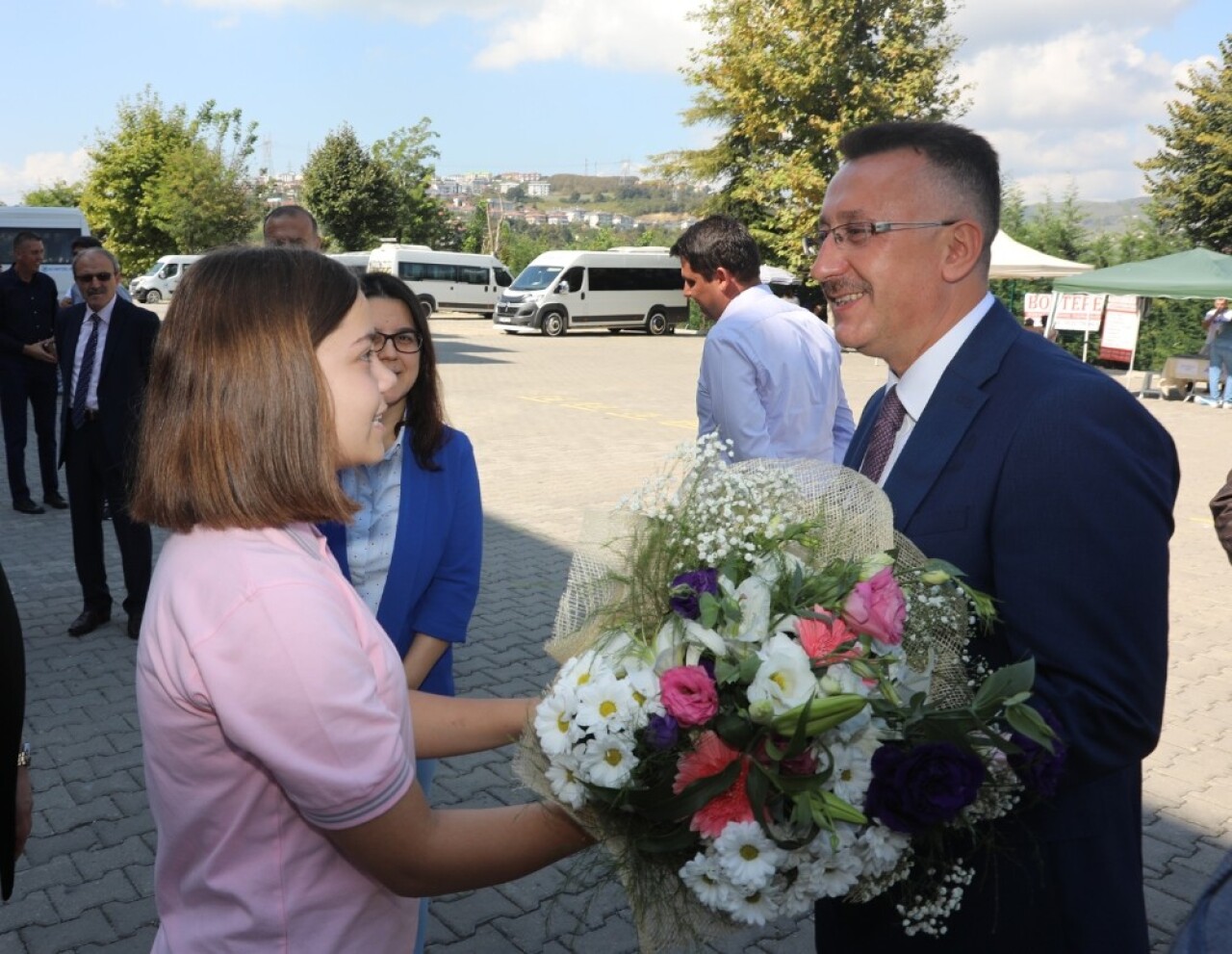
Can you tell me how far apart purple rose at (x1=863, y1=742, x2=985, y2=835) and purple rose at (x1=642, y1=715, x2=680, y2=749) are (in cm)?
29

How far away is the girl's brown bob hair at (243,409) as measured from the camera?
5.38 feet

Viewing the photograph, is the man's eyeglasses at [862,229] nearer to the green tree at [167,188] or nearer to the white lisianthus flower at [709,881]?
the white lisianthus flower at [709,881]

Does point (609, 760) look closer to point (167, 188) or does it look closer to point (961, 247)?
point (961, 247)

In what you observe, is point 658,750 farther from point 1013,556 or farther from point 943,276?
point 943,276

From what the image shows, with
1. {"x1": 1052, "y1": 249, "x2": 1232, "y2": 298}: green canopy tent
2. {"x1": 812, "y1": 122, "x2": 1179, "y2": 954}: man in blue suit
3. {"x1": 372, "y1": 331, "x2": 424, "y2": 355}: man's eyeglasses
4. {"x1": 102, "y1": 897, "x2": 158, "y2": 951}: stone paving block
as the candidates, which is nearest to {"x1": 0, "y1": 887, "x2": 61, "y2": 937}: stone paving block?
{"x1": 102, "y1": 897, "x2": 158, "y2": 951}: stone paving block

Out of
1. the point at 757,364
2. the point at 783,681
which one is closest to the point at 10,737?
the point at 783,681

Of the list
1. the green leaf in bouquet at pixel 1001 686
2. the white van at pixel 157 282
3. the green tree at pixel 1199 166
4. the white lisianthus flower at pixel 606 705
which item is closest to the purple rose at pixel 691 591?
the white lisianthus flower at pixel 606 705

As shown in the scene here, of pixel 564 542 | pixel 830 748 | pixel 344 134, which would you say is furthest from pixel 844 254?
pixel 344 134

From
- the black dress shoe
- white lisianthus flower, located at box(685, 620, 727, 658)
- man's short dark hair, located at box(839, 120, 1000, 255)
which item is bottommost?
the black dress shoe

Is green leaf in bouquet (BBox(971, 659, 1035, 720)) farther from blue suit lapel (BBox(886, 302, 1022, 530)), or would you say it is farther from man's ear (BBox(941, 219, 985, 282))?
man's ear (BBox(941, 219, 985, 282))

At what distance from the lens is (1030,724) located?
1.51m

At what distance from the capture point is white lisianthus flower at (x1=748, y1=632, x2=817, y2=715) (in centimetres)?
146

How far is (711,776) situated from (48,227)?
A: 2542cm

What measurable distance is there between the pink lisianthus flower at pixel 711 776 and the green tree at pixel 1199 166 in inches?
1328
